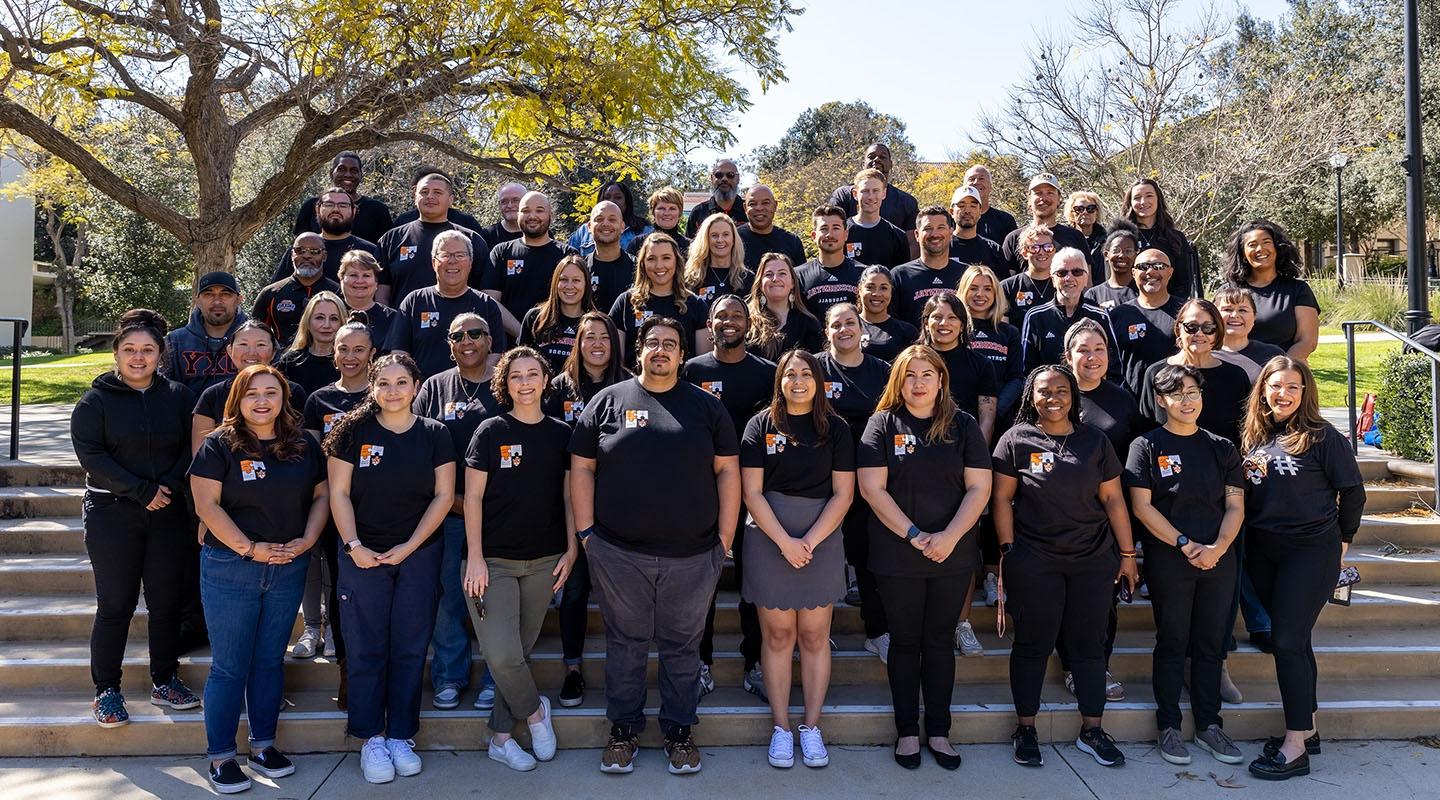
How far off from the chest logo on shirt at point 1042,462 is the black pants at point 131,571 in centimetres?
422

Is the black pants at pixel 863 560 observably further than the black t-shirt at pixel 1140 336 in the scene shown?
No

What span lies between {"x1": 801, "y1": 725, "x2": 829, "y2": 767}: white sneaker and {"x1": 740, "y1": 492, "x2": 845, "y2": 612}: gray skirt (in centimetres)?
61

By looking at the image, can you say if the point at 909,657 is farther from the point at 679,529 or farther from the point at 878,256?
the point at 878,256

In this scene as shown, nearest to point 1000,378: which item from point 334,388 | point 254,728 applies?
point 334,388

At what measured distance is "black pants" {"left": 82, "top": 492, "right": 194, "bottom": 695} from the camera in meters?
4.73

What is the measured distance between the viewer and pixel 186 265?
2681 cm

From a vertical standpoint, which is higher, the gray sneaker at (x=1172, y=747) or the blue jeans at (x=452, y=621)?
the blue jeans at (x=452, y=621)

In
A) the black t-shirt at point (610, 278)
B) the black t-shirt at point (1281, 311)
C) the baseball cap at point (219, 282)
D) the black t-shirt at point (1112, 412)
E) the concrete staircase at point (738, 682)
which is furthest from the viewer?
the black t-shirt at point (610, 278)

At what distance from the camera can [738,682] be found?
536cm

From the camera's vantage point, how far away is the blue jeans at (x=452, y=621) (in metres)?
4.86

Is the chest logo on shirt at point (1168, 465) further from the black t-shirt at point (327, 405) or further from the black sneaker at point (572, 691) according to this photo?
the black t-shirt at point (327, 405)

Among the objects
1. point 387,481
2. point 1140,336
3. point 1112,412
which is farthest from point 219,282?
point 1140,336

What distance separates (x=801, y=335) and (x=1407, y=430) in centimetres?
532

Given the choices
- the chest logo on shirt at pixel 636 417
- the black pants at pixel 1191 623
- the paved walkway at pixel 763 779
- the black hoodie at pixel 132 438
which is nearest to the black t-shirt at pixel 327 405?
the black hoodie at pixel 132 438
